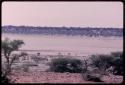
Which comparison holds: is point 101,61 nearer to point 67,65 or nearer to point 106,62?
point 106,62

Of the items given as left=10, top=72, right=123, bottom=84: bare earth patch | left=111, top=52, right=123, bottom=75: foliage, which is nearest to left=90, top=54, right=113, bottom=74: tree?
left=111, top=52, right=123, bottom=75: foliage

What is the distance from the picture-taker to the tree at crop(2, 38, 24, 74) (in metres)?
5.33

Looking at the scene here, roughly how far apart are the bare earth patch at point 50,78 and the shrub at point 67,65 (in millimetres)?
117

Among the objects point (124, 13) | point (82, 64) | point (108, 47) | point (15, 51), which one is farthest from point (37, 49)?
point (124, 13)

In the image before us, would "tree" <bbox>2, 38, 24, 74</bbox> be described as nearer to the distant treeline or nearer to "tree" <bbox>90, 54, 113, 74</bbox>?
the distant treeline

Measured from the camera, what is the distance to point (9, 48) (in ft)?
18.0

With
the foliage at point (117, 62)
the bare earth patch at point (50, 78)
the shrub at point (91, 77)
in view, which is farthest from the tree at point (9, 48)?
the foliage at point (117, 62)

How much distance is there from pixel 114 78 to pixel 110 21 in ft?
2.96

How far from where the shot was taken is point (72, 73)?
222 inches

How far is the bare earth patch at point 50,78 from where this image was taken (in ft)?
17.2

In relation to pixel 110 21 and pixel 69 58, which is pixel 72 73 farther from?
pixel 110 21

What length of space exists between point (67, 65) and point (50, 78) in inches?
21.7

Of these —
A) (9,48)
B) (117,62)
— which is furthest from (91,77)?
(9,48)

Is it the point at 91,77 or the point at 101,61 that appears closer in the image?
the point at 91,77
